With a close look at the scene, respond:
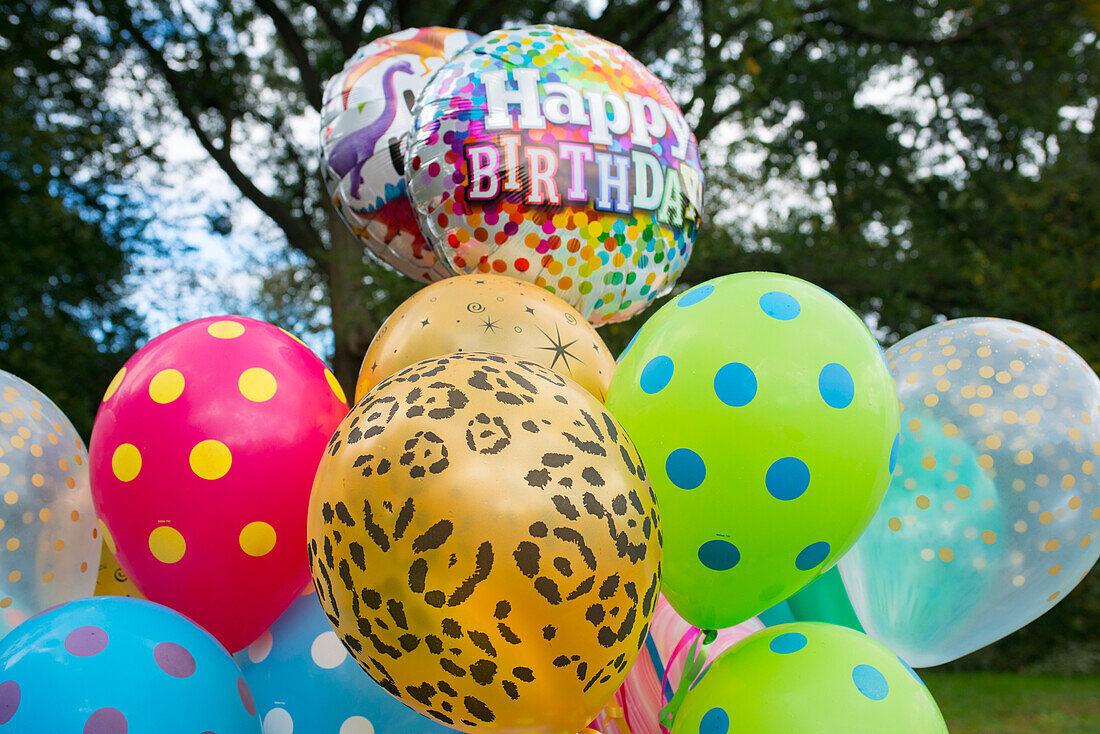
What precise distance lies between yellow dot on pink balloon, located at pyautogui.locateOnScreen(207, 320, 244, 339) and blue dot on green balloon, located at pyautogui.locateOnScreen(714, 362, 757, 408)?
2.91 ft

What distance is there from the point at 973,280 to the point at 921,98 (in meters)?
2.39

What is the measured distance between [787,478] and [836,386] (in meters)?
0.16

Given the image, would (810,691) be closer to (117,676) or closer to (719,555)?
(719,555)

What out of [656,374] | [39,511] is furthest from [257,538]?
[656,374]

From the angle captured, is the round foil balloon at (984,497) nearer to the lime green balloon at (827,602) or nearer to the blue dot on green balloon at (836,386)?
the lime green balloon at (827,602)

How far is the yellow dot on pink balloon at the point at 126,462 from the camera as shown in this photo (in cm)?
152

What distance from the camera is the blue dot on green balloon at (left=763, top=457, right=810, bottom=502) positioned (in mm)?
1351

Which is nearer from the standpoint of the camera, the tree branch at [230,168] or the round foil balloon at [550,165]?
the round foil balloon at [550,165]

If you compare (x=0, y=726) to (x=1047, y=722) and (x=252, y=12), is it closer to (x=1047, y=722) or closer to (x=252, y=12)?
(x=1047, y=722)

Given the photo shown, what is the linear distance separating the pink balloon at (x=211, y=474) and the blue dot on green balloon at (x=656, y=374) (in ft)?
1.97

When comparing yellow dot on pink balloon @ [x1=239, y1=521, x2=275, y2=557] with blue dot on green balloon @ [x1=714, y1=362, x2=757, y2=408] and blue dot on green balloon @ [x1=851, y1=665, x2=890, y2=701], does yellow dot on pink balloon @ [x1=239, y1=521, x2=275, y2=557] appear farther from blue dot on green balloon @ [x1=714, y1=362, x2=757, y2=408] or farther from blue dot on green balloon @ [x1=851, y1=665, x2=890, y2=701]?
blue dot on green balloon @ [x1=851, y1=665, x2=890, y2=701]

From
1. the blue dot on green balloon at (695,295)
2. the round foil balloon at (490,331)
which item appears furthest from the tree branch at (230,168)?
the blue dot on green balloon at (695,295)

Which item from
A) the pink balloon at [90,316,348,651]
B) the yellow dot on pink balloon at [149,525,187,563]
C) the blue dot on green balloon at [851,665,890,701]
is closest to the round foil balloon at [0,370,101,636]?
the pink balloon at [90,316,348,651]

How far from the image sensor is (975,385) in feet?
5.88
